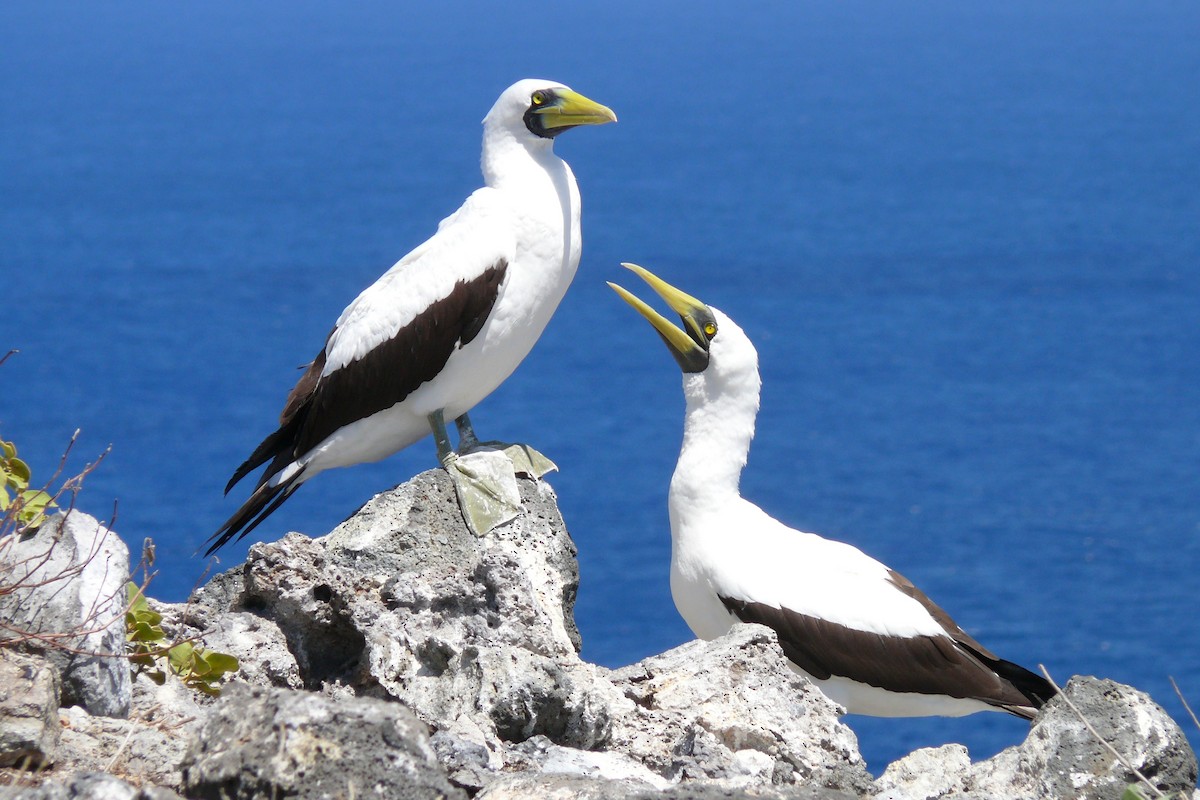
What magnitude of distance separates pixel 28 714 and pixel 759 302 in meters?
41.1

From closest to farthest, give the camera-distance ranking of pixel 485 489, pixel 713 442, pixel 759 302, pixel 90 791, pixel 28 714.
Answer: pixel 90 791 → pixel 28 714 → pixel 485 489 → pixel 713 442 → pixel 759 302

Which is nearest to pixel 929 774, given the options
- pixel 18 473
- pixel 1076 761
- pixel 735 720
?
pixel 1076 761

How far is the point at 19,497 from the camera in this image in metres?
4.61

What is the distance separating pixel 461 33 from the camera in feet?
341

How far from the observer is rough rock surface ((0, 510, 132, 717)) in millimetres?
4422

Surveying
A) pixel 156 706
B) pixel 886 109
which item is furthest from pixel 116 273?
pixel 156 706

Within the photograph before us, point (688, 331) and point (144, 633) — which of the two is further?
point (688, 331)

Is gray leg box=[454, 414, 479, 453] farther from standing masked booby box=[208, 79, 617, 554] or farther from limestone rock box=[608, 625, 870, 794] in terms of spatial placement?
limestone rock box=[608, 625, 870, 794]

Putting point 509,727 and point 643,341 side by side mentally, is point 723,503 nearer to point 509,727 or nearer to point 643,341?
point 509,727

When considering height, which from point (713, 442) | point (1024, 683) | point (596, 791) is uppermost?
point (713, 442)

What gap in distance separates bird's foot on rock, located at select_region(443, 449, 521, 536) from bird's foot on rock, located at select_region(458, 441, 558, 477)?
0.09 m

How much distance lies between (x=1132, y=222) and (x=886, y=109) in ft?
81.2

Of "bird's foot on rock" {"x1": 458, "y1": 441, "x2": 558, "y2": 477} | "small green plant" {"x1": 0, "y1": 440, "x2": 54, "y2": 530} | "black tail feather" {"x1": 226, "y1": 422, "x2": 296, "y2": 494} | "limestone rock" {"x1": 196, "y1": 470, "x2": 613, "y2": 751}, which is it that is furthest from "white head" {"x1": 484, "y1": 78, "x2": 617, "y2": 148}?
"small green plant" {"x1": 0, "y1": 440, "x2": 54, "y2": 530}

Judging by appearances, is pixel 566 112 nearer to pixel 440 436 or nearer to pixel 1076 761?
pixel 440 436
